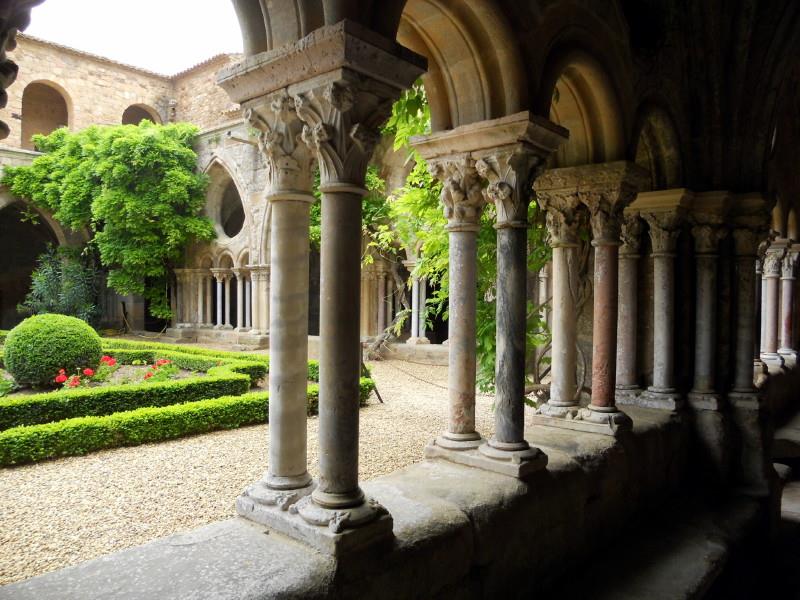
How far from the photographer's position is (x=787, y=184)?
8.18 metres

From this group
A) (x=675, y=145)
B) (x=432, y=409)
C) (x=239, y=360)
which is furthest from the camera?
(x=239, y=360)

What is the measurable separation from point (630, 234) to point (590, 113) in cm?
136

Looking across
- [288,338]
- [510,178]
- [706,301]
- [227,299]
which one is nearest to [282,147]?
[288,338]

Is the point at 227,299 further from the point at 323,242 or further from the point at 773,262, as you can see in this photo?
the point at 323,242

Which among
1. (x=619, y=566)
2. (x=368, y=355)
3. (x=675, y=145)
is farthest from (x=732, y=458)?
(x=368, y=355)

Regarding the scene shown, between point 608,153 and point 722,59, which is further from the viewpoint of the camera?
point 722,59

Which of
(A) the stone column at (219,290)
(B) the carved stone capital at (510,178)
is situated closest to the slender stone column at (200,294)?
(A) the stone column at (219,290)

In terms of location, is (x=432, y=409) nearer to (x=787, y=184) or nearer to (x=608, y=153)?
(x=608, y=153)

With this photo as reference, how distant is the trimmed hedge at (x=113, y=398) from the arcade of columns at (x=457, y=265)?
4.92 metres

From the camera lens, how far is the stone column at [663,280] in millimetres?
4859

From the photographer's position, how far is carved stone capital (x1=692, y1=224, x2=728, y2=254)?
5121mm

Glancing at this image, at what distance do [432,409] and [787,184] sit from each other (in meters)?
5.86

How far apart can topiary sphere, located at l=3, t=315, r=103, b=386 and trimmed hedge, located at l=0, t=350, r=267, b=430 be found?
1.84 metres

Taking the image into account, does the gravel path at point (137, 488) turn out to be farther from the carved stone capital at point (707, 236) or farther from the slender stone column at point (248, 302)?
the slender stone column at point (248, 302)
